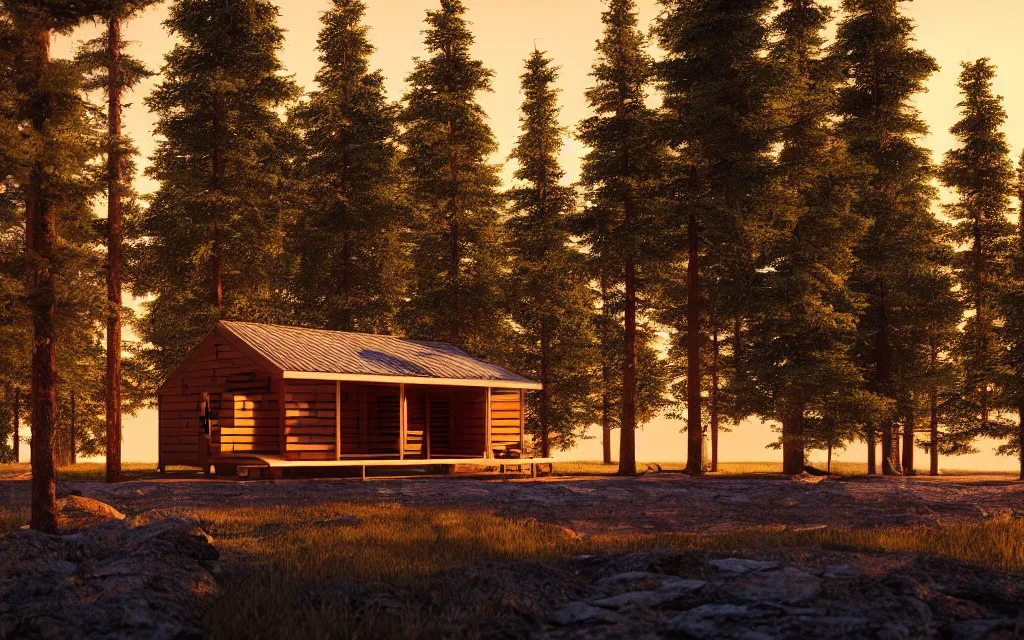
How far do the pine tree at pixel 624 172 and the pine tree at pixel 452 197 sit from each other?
593cm

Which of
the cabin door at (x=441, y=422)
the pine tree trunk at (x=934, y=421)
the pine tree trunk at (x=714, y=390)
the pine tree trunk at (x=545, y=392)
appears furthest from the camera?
the pine tree trunk at (x=714, y=390)

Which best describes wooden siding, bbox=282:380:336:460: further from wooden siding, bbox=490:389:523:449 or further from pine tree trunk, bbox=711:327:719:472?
pine tree trunk, bbox=711:327:719:472

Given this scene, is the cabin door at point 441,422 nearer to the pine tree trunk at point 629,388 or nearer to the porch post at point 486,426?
the porch post at point 486,426

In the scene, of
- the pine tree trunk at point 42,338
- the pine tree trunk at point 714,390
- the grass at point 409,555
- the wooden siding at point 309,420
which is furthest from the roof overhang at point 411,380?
the pine tree trunk at point 714,390

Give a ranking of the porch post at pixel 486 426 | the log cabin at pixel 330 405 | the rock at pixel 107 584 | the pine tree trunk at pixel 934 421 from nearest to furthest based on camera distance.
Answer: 1. the rock at pixel 107 584
2. the log cabin at pixel 330 405
3. the porch post at pixel 486 426
4. the pine tree trunk at pixel 934 421

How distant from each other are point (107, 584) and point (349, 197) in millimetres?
30771

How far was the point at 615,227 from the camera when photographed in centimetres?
3281

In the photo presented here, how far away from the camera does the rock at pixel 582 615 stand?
7.69m

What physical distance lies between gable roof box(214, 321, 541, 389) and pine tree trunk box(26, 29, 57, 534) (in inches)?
337

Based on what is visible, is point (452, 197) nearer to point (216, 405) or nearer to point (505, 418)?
point (505, 418)

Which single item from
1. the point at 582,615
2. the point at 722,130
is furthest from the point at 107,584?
the point at 722,130

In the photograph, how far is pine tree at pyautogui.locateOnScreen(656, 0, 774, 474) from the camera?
92.7 feet

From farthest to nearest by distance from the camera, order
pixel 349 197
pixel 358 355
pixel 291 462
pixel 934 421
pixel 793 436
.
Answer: pixel 349 197 → pixel 934 421 → pixel 793 436 → pixel 358 355 → pixel 291 462

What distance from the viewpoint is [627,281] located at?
108 ft
